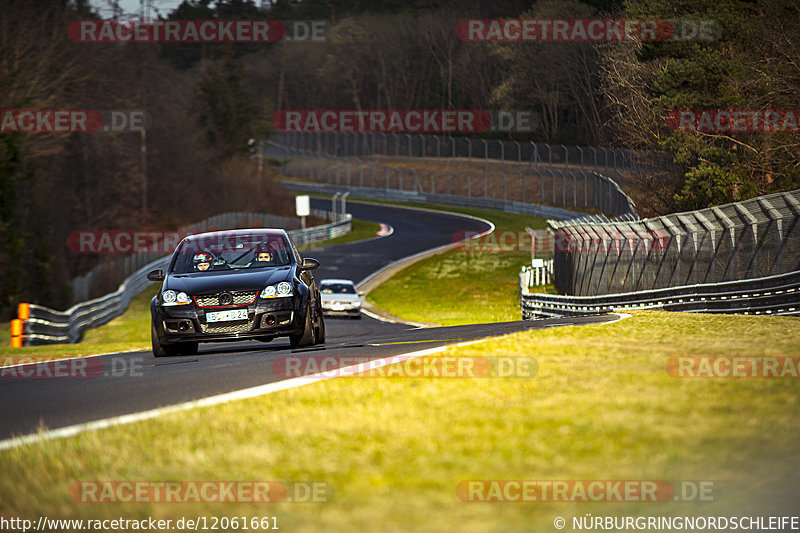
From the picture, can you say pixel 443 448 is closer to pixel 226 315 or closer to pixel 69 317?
pixel 226 315

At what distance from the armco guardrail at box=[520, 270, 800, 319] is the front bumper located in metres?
9.89

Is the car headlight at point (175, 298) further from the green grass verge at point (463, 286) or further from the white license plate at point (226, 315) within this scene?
the green grass verge at point (463, 286)

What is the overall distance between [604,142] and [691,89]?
88.6ft

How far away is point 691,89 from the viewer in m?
40.6

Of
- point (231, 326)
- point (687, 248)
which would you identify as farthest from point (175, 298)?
point (687, 248)

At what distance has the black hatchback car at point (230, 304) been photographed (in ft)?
44.6

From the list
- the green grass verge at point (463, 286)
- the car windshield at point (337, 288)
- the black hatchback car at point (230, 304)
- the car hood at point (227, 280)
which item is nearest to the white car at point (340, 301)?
the car windshield at point (337, 288)

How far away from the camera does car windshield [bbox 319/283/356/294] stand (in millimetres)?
36594

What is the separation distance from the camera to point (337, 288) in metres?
36.8

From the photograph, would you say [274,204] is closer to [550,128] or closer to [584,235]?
[550,128]

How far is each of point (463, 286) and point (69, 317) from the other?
22.5 m

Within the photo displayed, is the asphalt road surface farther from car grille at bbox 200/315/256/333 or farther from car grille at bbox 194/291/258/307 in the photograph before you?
car grille at bbox 194/291/258/307

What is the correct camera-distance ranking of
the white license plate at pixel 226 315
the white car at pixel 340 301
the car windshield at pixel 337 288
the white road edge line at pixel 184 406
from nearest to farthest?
the white road edge line at pixel 184 406 → the white license plate at pixel 226 315 → the white car at pixel 340 301 → the car windshield at pixel 337 288

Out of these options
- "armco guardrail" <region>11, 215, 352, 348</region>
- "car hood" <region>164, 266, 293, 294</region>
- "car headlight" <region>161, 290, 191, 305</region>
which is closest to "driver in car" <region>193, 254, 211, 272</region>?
"car hood" <region>164, 266, 293, 294</region>
